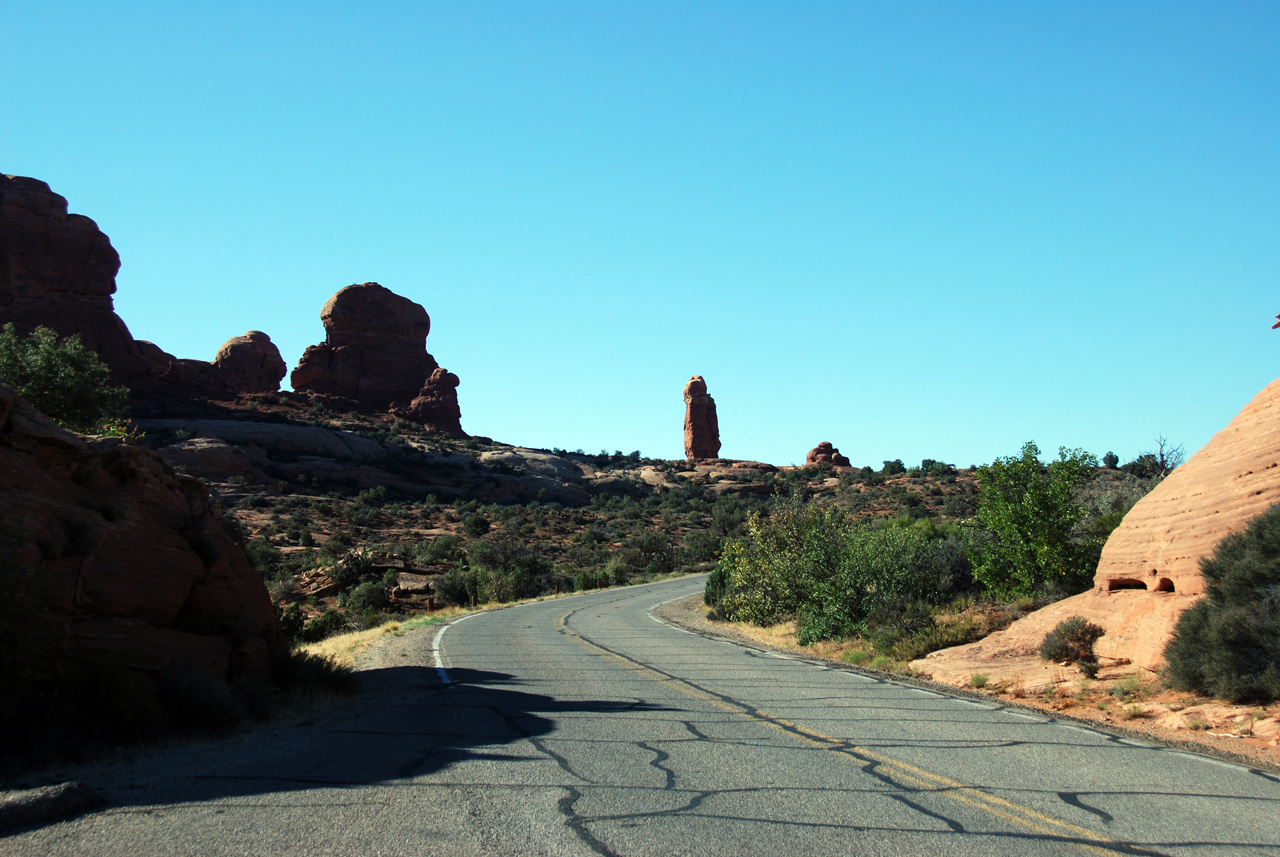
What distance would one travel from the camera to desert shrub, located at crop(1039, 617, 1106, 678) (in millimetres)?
13562

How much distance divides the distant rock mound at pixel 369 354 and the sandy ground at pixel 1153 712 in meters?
89.3

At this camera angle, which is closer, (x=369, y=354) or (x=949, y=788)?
(x=949, y=788)

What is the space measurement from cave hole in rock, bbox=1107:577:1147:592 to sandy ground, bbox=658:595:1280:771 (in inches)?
67.5

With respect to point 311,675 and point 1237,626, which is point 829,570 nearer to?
point 1237,626

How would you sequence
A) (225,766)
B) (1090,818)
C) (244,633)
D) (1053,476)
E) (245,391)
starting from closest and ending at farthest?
1. (1090,818)
2. (225,766)
3. (244,633)
4. (1053,476)
5. (245,391)

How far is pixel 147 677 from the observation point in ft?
30.3

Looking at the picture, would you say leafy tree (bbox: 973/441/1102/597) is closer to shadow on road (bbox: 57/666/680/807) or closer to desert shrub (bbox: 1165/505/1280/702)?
desert shrub (bbox: 1165/505/1280/702)

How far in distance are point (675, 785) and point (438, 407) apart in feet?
305

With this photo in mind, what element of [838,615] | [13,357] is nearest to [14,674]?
[838,615]

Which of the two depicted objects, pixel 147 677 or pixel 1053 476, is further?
pixel 1053 476

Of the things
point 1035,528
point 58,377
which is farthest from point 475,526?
point 1035,528

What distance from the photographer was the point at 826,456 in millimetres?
99500

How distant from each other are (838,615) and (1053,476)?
19.0 feet

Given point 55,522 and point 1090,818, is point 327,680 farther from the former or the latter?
point 1090,818
